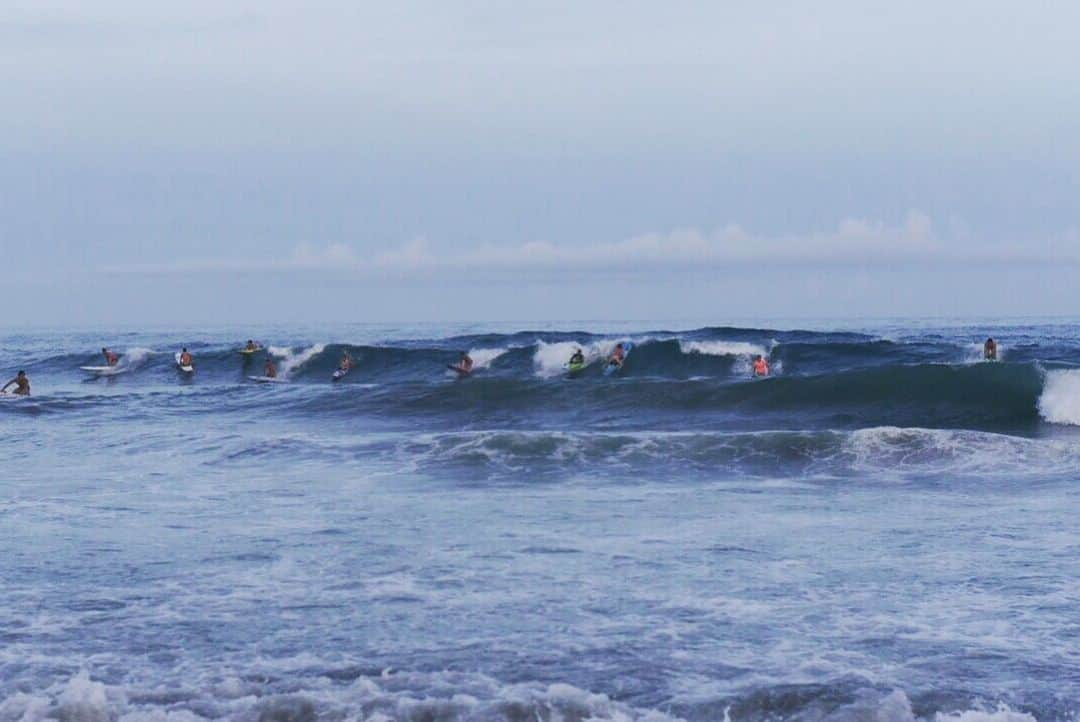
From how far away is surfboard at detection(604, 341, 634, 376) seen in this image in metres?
40.6

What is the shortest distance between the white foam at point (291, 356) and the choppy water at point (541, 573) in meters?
22.8

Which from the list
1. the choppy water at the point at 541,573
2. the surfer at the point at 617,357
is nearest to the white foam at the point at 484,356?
the surfer at the point at 617,357

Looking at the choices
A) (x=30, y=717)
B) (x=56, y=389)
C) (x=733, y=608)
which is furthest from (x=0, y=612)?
(x=56, y=389)

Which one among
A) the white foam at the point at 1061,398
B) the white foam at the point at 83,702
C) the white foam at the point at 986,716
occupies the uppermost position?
the white foam at the point at 1061,398

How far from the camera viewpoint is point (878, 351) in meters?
42.5

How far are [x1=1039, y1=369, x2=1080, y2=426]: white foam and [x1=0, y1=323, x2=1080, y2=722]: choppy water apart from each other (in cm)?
21

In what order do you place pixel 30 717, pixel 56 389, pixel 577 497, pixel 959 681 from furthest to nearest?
pixel 56 389 < pixel 577 497 < pixel 959 681 < pixel 30 717

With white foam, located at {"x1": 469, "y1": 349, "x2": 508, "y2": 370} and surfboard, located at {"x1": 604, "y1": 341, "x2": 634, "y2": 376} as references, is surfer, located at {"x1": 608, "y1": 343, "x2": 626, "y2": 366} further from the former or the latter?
white foam, located at {"x1": 469, "y1": 349, "x2": 508, "y2": 370}

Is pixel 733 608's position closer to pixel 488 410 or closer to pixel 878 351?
pixel 488 410

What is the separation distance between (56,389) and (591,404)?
21996 mm

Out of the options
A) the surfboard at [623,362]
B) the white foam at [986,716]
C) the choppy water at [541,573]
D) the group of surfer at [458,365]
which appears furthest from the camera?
the surfboard at [623,362]

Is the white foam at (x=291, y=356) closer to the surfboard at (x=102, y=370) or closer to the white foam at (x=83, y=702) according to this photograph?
the surfboard at (x=102, y=370)

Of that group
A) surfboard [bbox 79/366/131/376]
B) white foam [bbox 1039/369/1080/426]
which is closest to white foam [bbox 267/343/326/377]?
surfboard [bbox 79/366/131/376]

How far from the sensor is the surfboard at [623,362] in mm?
40562
